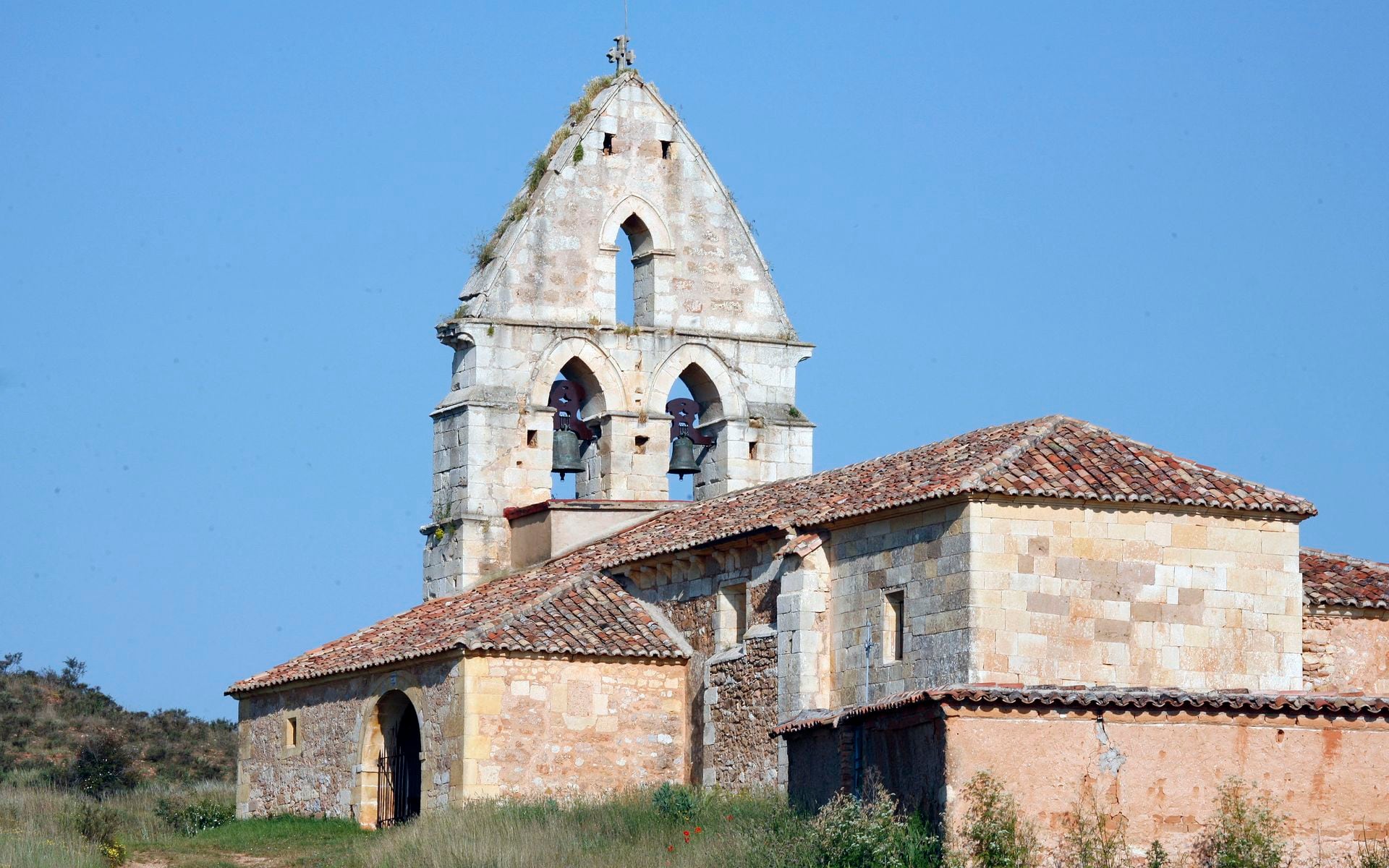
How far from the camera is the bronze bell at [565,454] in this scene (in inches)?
1297

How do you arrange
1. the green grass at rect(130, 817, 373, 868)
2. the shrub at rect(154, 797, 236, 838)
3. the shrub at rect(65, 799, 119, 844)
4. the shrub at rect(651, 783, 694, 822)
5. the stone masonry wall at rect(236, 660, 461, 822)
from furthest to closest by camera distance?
the shrub at rect(154, 797, 236, 838)
the stone masonry wall at rect(236, 660, 461, 822)
the shrub at rect(65, 799, 119, 844)
the green grass at rect(130, 817, 373, 868)
the shrub at rect(651, 783, 694, 822)

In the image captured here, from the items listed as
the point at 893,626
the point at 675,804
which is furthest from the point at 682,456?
the point at 675,804

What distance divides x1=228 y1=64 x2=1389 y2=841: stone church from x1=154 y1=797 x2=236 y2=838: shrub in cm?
91

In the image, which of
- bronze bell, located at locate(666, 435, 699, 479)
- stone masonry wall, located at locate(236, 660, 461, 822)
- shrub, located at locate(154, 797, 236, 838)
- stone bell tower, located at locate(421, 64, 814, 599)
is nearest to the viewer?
stone masonry wall, located at locate(236, 660, 461, 822)

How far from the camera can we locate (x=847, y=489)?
2597 cm

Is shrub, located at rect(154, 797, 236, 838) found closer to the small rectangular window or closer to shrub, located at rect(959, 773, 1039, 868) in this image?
the small rectangular window

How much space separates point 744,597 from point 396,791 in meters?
5.14

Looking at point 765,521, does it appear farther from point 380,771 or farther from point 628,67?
point 628,67

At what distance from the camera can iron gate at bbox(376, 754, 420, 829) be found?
28.7 metres

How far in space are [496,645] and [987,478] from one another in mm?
6593

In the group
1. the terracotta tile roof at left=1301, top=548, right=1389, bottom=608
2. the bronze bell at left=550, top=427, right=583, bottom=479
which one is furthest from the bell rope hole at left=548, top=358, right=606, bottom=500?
the terracotta tile roof at left=1301, top=548, right=1389, bottom=608

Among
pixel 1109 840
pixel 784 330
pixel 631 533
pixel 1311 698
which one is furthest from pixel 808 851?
pixel 784 330

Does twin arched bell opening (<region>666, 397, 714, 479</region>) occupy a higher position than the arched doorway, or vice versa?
twin arched bell opening (<region>666, 397, 714, 479</region>)

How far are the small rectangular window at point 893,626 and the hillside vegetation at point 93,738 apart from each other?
56.8 feet
